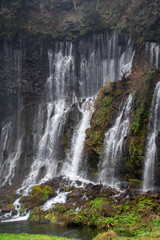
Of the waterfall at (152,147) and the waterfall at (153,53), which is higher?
the waterfall at (153,53)

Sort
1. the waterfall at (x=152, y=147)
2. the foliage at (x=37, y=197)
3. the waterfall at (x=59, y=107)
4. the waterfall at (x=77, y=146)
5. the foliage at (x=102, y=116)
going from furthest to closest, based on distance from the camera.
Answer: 1. the waterfall at (x=59, y=107)
2. the waterfall at (x=77, y=146)
3. the foliage at (x=102, y=116)
4. the foliage at (x=37, y=197)
5. the waterfall at (x=152, y=147)

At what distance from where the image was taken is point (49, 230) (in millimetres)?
14805

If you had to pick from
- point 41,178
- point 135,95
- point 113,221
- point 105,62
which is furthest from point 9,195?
point 105,62

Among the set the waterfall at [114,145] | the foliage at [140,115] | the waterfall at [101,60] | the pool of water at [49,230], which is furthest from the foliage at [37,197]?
the waterfall at [101,60]

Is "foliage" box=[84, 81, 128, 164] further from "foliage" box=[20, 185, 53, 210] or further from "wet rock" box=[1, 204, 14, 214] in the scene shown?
"wet rock" box=[1, 204, 14, 214]

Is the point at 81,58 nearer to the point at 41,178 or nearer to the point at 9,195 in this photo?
the point at 41,178

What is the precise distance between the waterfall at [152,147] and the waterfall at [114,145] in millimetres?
2326

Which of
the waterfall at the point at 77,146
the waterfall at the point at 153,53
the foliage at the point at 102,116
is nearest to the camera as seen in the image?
the foliage at the point at 102,116

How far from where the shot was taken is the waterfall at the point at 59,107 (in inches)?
1081

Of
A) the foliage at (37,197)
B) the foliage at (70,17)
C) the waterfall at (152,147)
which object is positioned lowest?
the foliage at (37,197)

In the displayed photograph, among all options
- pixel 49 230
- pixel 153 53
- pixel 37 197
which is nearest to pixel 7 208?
pixel 37 197

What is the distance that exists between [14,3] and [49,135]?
67.8 feet

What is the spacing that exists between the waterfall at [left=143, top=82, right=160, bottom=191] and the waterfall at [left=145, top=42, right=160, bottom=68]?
6036 mm

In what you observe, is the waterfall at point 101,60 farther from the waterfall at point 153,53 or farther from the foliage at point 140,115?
the foliage at point 140,115
